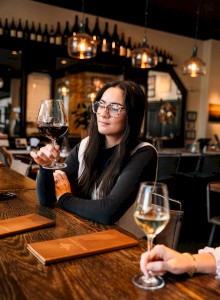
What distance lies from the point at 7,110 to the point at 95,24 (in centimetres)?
238

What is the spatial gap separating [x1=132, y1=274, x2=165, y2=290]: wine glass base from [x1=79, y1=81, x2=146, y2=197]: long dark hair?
84 centimetres

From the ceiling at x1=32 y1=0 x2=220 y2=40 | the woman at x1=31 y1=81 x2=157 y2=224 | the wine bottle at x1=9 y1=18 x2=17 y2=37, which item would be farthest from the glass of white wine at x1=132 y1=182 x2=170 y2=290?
the ceiling at x1=32 y1=0 x2=220 y2=40

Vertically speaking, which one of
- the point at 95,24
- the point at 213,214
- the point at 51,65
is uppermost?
the point at 95,24

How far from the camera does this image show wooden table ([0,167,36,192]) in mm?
1877

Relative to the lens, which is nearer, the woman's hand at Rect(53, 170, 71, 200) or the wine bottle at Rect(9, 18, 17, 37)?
the woman's hand at Rect(53, 170, 71, 200)

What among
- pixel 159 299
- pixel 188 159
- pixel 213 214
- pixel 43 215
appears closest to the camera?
pixel 159 299

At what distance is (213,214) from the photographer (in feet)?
10.1

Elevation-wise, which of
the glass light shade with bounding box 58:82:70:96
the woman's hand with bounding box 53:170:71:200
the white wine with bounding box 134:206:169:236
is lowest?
the woman's hand with bounding box 53:170:71:200

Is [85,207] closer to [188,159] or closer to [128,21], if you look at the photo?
[188,159]

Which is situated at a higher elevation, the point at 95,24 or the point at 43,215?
the point at 95,24

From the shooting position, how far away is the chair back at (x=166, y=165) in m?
4.32

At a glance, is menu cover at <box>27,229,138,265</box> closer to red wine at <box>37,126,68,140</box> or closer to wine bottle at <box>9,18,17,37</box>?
red wine at <box>37,126,68,140</box>

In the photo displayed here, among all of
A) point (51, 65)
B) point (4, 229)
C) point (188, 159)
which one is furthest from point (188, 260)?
point (51, 65)

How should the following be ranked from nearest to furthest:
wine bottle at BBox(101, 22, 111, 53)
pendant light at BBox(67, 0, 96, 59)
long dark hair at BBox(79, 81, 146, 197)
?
long dark hair at BBox(79, 81, 146, 197) → pendant light at BBox(67, 0, 96, 59) → wine bottle at BBox(101, 22, 111, 53)
